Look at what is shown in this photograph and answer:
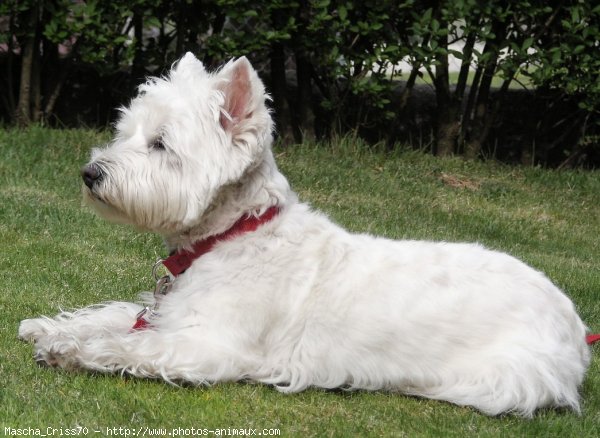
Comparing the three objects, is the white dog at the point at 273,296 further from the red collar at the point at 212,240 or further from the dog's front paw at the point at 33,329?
the dog's front paw at the point at 33,329

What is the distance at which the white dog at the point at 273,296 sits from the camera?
4398mm

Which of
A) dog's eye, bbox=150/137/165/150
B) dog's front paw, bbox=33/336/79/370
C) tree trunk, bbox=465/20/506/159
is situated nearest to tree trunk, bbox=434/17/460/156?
tree trunk, bbox=465/20/506/159

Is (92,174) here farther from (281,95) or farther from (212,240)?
(281,95)

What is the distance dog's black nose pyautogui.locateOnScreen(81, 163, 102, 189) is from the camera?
14.6 ft

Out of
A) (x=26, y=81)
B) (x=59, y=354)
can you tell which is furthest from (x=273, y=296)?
(x=26, y=81)

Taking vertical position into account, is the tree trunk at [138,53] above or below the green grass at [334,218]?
above

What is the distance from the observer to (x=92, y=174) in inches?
176

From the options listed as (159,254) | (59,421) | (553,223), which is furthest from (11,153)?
(59,421)

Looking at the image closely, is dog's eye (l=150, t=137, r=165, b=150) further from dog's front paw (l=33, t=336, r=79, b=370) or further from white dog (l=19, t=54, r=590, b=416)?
dog's front paw (l=33, t=336, r=79, b=370)

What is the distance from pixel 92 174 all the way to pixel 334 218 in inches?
154

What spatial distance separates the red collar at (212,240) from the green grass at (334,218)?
61cm

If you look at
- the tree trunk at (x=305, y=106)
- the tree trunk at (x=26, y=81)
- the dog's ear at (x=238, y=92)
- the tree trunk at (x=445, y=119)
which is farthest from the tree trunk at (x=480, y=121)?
the dog's ear at (x=238, y=92)

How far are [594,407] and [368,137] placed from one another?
6.68m

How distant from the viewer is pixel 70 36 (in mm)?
9711
